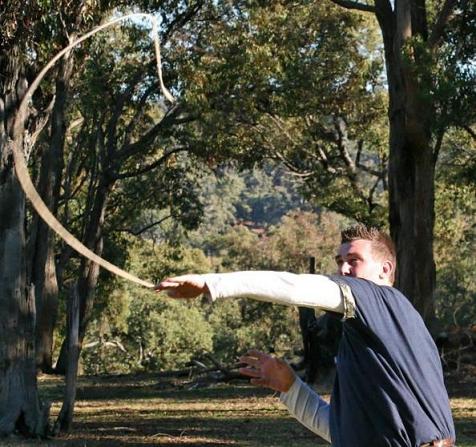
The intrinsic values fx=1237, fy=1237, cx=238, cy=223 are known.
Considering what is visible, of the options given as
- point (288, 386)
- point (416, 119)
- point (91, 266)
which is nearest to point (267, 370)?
point (288, 386)

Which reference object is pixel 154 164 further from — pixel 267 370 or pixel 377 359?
pixel 377 359

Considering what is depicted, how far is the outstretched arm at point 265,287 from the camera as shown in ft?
12.6

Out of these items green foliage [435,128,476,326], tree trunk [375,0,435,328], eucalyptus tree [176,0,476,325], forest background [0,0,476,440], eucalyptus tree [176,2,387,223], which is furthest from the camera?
green foliage [435,128,476,326]

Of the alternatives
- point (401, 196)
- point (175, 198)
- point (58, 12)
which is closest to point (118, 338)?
point (175, 198)

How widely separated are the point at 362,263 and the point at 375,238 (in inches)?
4.1

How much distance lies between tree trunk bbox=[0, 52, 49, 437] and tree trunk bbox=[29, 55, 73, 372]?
8190 millimetres

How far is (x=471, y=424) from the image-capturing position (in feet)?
56.4

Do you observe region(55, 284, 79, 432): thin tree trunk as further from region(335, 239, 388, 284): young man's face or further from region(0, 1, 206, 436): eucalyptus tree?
region(335, 239, 388, 284): young man's face

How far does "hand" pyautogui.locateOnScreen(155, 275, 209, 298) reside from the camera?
3807 millimetres

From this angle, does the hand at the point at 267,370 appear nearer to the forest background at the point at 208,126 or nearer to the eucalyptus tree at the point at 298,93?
the forest background at the point at 208,126

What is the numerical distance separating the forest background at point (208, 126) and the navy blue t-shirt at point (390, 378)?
1099 centimetres

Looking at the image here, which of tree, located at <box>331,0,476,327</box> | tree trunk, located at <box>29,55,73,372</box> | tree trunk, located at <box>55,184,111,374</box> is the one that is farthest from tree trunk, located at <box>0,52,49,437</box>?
tree trunk, located at <box>55,184,111,374</box>

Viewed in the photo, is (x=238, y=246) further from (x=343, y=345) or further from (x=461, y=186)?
(x=343, y=345)

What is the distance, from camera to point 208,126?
1211 inches
